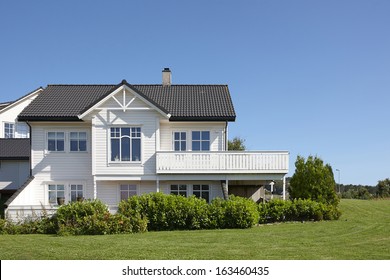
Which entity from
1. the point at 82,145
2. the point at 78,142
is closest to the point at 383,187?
the point at 82,145

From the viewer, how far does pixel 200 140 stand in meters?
Answer: 28.2

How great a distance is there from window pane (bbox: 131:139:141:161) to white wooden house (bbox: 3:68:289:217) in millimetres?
60

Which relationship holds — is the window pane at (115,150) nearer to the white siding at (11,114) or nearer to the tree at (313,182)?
the tree at (313,182)

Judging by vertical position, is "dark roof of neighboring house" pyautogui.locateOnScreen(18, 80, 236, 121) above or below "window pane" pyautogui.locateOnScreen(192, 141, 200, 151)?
above

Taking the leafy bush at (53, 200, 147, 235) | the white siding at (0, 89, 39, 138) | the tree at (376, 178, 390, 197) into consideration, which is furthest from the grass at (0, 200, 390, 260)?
the white siding at (0, 89, 39, 138)

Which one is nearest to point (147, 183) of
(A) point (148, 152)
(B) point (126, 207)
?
(A) point (148, 152)

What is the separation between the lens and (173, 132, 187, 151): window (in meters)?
28.3

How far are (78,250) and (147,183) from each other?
1456 centimetres

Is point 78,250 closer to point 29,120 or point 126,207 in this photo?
point 126,207

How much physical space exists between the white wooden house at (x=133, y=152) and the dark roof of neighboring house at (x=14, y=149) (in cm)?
639

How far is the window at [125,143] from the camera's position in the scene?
89.0 ft

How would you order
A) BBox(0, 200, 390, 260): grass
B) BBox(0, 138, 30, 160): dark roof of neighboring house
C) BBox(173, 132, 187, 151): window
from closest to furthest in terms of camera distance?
BBox(0, 200, 390, 260): grass < BBox(173, 132, 187, 151): window < BBox(0, 138, 30, 160): dark roof of neighboring house

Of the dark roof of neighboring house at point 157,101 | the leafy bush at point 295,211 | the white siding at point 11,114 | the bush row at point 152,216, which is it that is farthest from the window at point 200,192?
the white siding at point 11,114

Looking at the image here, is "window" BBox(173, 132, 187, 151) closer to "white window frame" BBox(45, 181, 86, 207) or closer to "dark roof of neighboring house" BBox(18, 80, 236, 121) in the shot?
"dark roof of neighboring house" BBox(18, 80, 236, 121)
